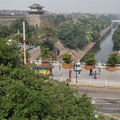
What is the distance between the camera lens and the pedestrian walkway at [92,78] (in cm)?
1351

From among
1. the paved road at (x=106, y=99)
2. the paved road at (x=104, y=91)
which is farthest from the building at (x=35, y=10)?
the paved road at (x=106, y=99)

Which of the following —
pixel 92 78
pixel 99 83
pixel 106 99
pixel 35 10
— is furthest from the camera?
pixel 35 10

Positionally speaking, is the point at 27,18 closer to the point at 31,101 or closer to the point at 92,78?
the point at 92,78

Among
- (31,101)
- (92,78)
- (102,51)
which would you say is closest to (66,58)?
(92,78)

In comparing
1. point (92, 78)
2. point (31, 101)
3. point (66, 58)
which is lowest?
point (92, 78)

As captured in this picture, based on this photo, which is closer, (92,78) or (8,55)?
(8,55)

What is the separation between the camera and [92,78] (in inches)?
584

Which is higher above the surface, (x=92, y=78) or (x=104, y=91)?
(x=92, y=78)

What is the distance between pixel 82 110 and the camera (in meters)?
6.36

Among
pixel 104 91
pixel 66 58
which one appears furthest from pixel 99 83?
pixel 66 58

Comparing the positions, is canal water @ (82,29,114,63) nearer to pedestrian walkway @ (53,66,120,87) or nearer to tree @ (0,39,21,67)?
pedestrian walkway @ (53,66,120,87)

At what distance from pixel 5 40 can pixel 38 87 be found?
220 cm

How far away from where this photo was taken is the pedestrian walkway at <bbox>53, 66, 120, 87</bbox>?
13.5 meters

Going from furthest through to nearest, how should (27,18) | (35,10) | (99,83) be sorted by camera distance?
(35,10) < (27,18) < (99,83)
